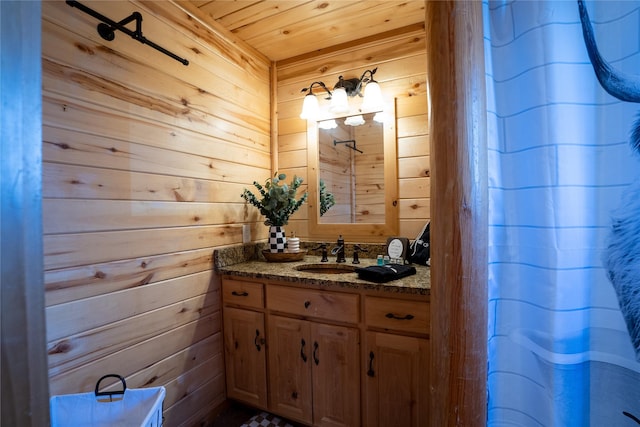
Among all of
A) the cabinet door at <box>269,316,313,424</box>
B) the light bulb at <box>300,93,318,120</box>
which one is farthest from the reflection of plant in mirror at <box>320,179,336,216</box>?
the cabinet door at <box>269,316,313,424</box>

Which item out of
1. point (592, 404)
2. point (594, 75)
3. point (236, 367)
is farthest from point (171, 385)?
point (594, 75)

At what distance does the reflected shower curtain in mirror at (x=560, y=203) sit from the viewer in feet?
2.11

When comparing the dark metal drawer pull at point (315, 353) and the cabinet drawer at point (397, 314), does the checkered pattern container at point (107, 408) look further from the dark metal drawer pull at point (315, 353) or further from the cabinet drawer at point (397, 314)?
the cabinet drawer at point (397, 314)

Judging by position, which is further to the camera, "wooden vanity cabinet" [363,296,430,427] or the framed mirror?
the framed mirror

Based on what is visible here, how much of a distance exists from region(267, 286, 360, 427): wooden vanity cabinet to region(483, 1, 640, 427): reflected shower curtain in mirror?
83 cm

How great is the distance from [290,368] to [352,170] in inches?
52.4

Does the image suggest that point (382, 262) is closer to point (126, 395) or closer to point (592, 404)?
point (592, 404)

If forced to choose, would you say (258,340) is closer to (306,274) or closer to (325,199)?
(306,274)

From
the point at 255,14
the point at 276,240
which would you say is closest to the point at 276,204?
the point at 276,240

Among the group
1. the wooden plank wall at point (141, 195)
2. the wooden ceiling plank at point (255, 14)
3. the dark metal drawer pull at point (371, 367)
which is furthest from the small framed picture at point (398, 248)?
the wooden ceiling plank at point (255, 14)

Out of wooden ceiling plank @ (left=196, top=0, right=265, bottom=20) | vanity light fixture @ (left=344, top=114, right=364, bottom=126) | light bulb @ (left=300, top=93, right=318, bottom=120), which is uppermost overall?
wooden ceiling plank @ (left=196, top=0, right=265, bottom=20)

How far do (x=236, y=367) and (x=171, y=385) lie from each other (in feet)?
1.26

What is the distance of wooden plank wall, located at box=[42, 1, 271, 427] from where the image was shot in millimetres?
1107

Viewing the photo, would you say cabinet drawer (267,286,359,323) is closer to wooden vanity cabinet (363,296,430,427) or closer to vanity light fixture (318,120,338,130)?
wooden vanity cabinet (363,296,430,427)
